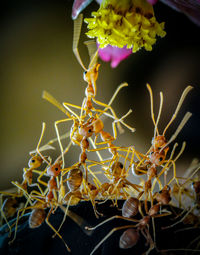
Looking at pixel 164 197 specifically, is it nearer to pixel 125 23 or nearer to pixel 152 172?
pixel 152 172

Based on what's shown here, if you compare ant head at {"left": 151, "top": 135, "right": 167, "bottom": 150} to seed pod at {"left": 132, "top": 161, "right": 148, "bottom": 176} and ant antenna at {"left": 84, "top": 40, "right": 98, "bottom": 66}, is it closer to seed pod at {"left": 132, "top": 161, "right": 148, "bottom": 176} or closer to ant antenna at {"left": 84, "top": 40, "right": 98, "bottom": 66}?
seed pod at {"left": 132, "top": 161, "right": 148, "bottom": 176}

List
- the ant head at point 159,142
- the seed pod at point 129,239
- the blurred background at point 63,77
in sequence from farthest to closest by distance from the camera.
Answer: the blurred background at point 63,77 < the ant head at point 159,142 < the seed pod at point 129,239

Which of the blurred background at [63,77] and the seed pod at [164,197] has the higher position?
the blurred background at [63,77]

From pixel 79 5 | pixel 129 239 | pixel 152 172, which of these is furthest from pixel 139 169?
pixel 79 5

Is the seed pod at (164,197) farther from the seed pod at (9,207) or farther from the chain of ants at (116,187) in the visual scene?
the seed pod at (9,207)

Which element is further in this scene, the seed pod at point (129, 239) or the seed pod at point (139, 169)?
the seed pod at point (139, 169)

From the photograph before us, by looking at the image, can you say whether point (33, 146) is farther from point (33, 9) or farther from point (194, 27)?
point (194, 27)

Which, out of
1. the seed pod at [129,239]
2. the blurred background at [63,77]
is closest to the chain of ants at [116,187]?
the seed pod at [129,239]

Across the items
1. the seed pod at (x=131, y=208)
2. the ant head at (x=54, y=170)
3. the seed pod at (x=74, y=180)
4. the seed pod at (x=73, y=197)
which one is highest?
the ant head at (x=54, y=170)
